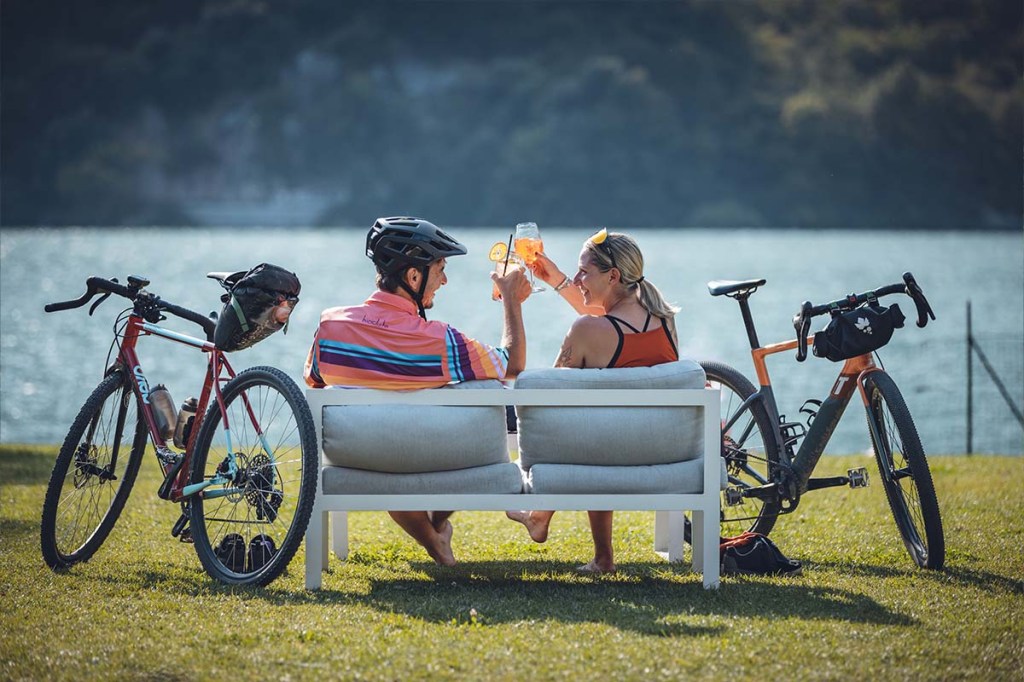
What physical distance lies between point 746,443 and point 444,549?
1706mm

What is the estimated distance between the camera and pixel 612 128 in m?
145

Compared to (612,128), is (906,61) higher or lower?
higher

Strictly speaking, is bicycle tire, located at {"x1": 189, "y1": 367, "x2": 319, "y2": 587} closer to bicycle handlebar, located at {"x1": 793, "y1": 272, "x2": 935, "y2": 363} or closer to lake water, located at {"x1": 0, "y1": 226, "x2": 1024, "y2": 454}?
bicycle handlebar, located at {"x1": 793, "y1": 272, "x2": 935, "y2": 363}

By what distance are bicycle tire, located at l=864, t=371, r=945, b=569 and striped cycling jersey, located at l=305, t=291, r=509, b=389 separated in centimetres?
179

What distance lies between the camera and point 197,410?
651cm

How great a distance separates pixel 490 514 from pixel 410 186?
134721 millimetres

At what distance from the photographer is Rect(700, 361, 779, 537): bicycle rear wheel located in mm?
6895

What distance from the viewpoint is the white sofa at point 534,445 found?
19.2 ft

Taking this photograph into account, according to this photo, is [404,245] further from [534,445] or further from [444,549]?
[444,549]

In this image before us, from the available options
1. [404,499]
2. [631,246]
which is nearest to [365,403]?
[404,499]

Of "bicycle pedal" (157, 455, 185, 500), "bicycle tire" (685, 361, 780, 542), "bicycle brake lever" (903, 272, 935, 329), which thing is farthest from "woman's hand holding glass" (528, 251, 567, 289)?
"bicycle pedal" (157, 455, 185, 500)

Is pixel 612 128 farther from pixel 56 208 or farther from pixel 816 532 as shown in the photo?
pixel 816 532

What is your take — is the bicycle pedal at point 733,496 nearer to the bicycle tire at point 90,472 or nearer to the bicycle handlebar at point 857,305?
the bicycle handlebar at point 857,305

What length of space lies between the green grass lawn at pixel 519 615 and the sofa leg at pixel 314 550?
0.07 meters
